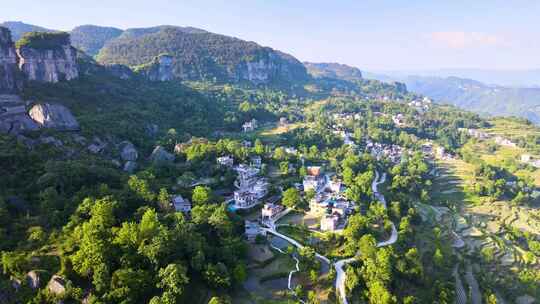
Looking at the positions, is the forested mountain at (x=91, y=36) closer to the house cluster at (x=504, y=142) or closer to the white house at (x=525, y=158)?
the house cluster at (x=504, y=142)

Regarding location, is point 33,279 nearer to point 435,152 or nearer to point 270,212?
point 270,212

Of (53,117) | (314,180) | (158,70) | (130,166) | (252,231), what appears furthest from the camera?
(158,70)

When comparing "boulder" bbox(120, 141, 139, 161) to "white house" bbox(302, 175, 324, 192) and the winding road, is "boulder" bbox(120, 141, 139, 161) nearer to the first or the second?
the winding road

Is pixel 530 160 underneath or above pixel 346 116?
underneath

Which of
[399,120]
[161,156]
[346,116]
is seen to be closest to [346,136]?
[346,116]

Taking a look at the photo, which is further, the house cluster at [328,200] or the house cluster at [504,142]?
the house cluster at [504,142]

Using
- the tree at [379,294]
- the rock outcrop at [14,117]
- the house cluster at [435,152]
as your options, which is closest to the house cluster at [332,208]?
the tree at [379,294]

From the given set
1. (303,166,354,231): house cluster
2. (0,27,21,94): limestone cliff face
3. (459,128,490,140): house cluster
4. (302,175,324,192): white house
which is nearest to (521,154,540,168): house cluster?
(459,128,490,140): house cluster
